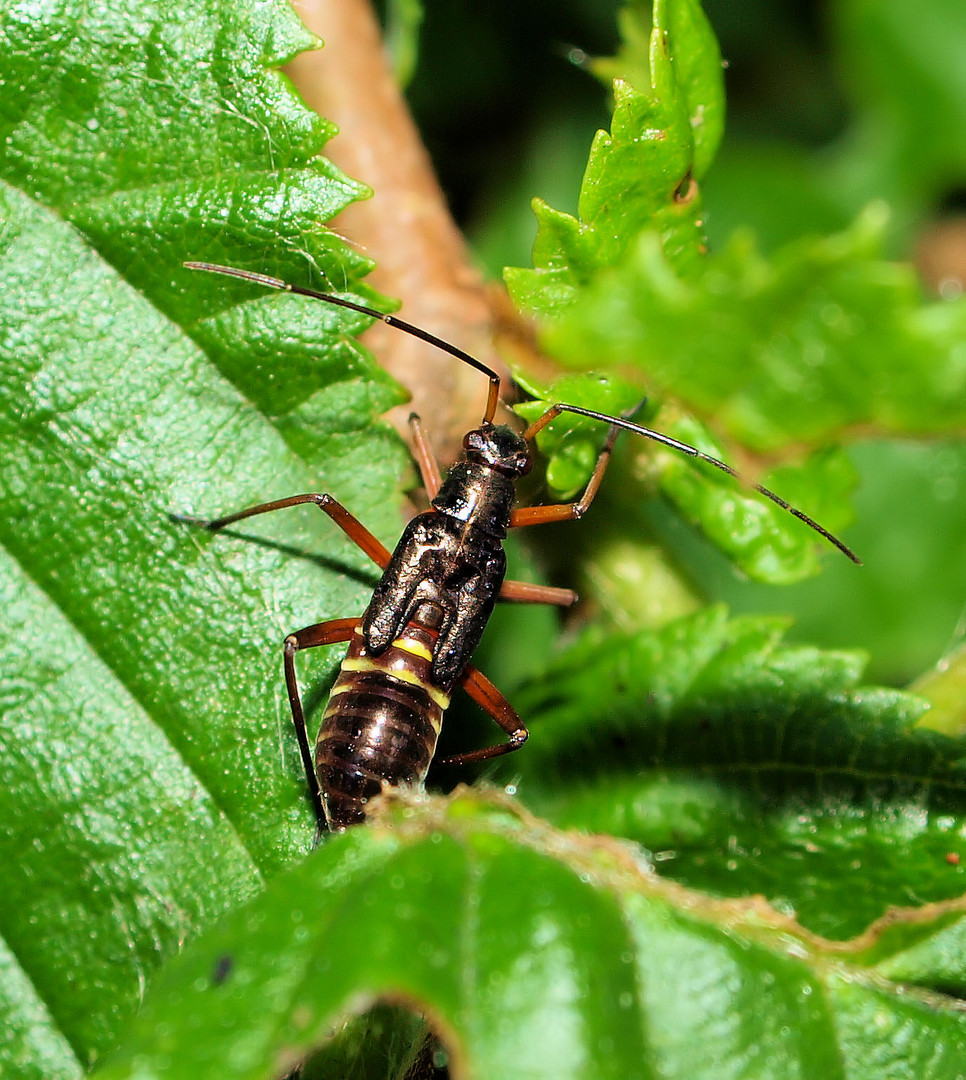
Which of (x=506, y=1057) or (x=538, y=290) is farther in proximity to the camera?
(x=538, y=290)

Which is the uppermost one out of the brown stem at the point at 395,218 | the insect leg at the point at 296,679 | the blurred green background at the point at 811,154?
the blurred green background at the point at 811,154

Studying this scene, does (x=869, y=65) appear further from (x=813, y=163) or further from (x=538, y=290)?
(x=538, y=290)

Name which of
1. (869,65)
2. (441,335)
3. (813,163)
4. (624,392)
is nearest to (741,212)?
(813,163)

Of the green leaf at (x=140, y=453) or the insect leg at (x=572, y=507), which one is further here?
the insect leg at (x=572, y=507)

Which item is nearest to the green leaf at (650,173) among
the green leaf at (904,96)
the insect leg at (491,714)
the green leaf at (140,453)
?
the green leaf at (140,453)

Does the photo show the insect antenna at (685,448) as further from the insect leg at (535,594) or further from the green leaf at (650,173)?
the insect leg at (535,594)

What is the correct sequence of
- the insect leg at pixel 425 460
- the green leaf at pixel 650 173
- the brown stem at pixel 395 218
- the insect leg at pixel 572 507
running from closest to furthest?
the green leaf at pixel 650 173, the insect leg at pixel 572 507, the brown stem at pixel 395 218, the insect leg at pixel 425 460
